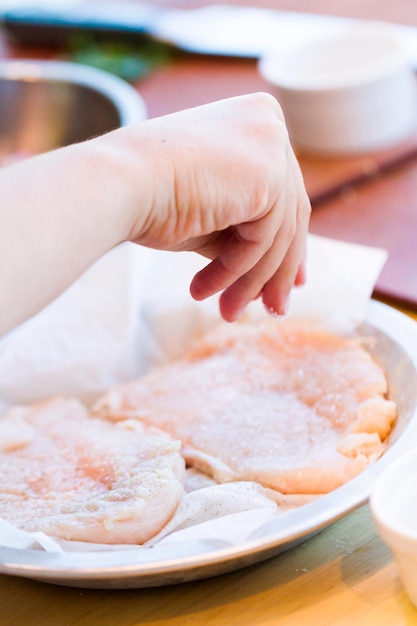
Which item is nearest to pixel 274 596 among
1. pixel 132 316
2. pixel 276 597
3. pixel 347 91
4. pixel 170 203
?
pixel 276 597

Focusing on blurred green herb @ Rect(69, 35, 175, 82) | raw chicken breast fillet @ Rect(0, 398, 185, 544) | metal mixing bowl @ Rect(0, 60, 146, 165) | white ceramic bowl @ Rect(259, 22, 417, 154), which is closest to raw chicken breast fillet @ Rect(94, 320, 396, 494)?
raw chicken breast fillet @ Rect(0, 398, 185, 544)

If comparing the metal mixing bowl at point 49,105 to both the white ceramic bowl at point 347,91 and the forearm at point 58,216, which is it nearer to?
the white ceramic bowl at point 347,91

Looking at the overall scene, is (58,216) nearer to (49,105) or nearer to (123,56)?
(49,105)

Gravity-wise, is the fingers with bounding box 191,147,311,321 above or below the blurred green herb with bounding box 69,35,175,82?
above

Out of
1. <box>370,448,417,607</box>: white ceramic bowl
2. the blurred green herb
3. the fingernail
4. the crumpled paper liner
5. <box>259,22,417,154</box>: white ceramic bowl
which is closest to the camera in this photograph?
<box>370,448,417,607</box>: white ceramic bowl

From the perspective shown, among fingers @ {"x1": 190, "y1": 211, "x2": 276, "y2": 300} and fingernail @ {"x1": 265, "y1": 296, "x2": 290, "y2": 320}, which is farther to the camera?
fingernail @ {"x1": 265, "y1": 296, "x2": 290, "y2": 320}

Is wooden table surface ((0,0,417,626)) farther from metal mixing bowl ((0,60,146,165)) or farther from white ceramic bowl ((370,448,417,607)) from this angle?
metal mixing bowl ((0,60,146,165))

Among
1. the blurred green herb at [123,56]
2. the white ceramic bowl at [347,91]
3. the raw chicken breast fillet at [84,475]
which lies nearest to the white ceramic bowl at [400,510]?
the raw chicken breast fillet at [84,475]
